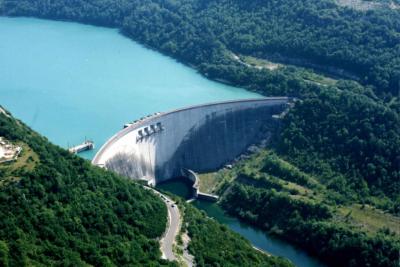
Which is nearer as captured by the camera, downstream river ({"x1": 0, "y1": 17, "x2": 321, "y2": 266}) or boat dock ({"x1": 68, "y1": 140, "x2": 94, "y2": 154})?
boat dock ({"x1": 68, "y1": 140, "x2": 94, "y2": 154})

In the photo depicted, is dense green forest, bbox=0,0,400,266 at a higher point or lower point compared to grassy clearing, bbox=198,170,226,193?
higher

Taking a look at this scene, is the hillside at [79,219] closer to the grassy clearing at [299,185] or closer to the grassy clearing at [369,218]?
the grassy clearing at [369,218]

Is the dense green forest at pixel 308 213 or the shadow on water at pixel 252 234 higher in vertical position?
the dense green forest at pixel 308 213

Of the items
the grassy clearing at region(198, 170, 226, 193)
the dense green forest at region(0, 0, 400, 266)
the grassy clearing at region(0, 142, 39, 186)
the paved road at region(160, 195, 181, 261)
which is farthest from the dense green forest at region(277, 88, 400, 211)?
the grassy clearing at region(0, 142, 39, 186)

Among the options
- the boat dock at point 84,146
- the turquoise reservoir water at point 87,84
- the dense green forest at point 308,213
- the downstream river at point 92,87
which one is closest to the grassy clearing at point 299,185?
Answer: the dense green forest at point 308,213

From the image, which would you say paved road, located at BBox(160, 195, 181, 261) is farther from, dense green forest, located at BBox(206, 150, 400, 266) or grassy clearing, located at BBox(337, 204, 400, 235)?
grassy clearing, located at BBox(337, 204, 400, 235)

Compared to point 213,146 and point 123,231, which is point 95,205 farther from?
point 213,146
